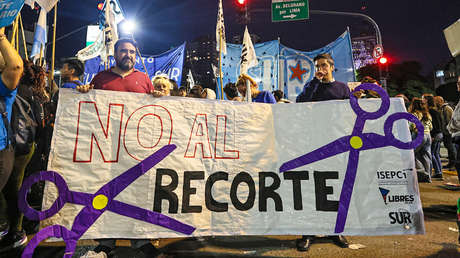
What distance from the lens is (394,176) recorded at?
2.22 meters

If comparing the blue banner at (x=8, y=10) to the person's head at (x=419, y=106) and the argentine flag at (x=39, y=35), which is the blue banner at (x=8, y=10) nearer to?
the argentine flag at (x=39, y=35)

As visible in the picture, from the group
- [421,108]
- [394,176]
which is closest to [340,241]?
[394,176]

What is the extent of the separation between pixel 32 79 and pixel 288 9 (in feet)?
33.8

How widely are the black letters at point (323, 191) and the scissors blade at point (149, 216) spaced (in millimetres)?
1092

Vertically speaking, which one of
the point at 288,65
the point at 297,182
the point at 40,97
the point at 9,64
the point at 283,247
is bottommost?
the point at 283,247

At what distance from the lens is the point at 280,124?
7.85 feet

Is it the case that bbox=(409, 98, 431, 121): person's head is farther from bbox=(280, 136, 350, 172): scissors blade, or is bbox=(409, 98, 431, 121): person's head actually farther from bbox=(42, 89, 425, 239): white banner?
bbox=(280, 136, 350, 172): scissors blade


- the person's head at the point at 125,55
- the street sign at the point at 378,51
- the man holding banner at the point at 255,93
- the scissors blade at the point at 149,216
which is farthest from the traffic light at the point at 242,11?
the scissors blade at the point at 149,216

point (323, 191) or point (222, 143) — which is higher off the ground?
point (222, 143)

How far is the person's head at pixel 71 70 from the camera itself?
3117mm

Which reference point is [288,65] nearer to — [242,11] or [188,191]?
[242,11]

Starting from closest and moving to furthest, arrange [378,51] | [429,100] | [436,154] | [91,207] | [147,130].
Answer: [91,207]
[147,130]
[429,100]
[436,154]
[378,51]

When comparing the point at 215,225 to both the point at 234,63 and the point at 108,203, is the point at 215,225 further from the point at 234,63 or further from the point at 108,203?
the point at 234,63

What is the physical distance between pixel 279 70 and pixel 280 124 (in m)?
8.13
